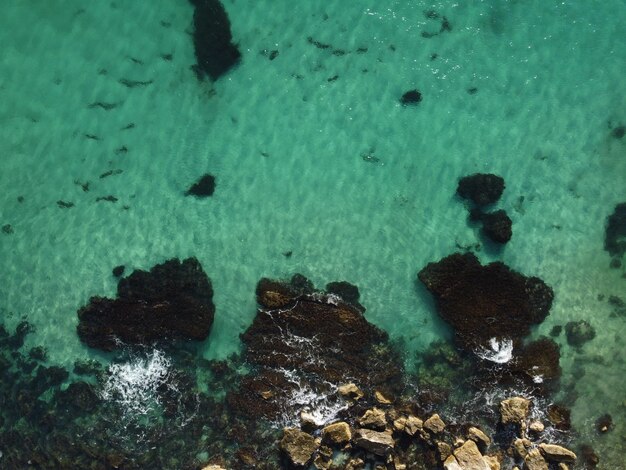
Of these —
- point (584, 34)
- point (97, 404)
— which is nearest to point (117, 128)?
point (97, 404)

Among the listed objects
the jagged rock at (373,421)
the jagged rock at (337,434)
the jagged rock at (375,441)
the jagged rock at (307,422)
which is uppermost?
the jagged rock at (373,421)

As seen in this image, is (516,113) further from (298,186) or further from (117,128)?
(117,128)

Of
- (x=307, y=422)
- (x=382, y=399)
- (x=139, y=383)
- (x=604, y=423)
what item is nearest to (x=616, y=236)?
(x=604, y=423)

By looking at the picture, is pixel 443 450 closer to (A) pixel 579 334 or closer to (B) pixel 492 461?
(B) pixel 492 461

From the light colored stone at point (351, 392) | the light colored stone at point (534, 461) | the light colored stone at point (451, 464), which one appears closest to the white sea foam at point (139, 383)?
the light colored stone at point (351, 392)

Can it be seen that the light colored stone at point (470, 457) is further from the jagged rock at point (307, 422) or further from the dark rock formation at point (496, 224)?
the dark rock formation at point (496, 224)

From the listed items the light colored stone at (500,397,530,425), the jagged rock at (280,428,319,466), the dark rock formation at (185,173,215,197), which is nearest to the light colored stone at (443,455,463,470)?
the light colored stone at (500,397,530,425)

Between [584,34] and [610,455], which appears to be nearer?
[610,455]

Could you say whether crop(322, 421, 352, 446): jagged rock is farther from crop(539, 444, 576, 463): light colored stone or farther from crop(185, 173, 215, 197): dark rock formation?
crop(185, 173, 215, 197): dark rock formation
